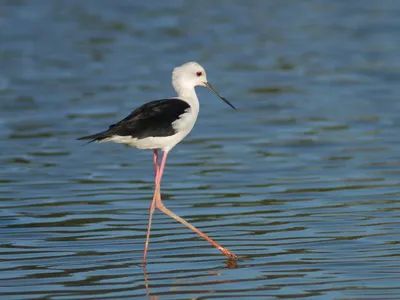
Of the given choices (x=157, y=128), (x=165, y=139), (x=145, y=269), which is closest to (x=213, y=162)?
(x=165, y=139)

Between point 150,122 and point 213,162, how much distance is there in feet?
9.19

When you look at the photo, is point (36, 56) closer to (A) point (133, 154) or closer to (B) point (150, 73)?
(B) point (150, 73)

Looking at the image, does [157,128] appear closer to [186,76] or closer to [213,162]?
[186,76]

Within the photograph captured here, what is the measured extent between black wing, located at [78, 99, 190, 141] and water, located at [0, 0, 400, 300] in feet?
2.59

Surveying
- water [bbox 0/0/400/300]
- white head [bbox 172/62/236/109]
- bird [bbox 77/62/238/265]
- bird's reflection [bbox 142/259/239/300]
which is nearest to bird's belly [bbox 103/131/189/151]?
bird [bbox 77/62/238/265]

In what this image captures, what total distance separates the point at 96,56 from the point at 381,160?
26.2 ft

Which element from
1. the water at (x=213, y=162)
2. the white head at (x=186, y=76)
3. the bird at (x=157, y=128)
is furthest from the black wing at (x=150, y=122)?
the water at (x=213, y=162)

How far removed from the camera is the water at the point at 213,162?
7016 millimetres

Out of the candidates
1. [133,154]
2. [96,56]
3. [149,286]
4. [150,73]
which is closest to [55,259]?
[149,286]

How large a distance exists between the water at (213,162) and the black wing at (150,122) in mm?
789

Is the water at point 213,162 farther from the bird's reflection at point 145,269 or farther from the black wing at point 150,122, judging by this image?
the black wing at point 150,122

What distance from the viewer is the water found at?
7.02m

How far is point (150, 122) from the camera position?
25.5 feet

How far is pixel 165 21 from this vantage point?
2034cm
